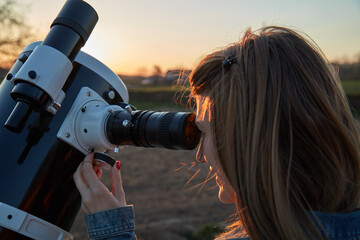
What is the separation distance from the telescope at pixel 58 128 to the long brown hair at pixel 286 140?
0.17m

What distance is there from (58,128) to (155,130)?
257 millimetres

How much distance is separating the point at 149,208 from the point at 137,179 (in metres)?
0.89

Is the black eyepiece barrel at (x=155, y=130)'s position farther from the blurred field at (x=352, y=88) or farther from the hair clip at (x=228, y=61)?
the blurred field at (x=352, y=88)

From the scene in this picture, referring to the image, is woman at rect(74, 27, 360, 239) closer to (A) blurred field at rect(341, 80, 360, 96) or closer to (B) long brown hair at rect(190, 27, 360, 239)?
(B) long brown hair at rect(190, 27, 360, 239)

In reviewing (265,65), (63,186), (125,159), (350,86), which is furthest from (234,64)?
(350,86)

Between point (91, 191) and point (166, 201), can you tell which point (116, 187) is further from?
point (166, 201)

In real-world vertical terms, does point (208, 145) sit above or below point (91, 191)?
above

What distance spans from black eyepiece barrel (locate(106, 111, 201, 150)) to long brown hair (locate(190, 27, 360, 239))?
0.33 ft

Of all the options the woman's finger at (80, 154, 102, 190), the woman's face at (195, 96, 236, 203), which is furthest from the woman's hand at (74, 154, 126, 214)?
the woman's face at (195, 96, 236, 203)

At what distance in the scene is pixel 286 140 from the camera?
2.70 ft

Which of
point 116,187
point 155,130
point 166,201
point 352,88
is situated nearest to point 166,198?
point 166,201

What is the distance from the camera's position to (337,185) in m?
0.81

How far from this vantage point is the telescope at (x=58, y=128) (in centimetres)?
88

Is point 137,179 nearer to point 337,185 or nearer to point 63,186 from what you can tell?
point 63,186
